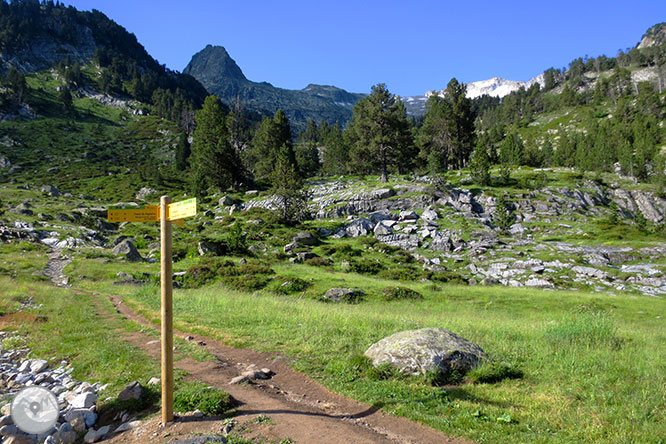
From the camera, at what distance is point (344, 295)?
2611 centimetres

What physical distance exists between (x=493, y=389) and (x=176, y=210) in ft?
28.1

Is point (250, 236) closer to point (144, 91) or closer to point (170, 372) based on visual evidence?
point (170, 372)

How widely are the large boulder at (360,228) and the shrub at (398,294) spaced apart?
25625mm

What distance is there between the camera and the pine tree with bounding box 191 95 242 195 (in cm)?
7625

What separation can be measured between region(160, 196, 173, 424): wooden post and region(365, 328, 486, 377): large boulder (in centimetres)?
529

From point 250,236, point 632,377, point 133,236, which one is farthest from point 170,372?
point 133,236

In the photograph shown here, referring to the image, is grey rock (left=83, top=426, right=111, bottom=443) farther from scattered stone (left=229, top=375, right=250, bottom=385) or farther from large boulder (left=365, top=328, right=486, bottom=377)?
large boulder (left=365, top=328, right=486, bottom=377)

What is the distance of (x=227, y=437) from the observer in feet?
20.1

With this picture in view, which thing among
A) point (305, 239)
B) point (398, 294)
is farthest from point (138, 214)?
point (305, 239)

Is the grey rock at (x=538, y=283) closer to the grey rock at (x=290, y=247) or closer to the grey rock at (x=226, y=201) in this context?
the grey rock at (x=290, y=247)

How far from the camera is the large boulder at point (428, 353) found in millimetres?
8914

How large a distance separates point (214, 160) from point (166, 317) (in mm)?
75091

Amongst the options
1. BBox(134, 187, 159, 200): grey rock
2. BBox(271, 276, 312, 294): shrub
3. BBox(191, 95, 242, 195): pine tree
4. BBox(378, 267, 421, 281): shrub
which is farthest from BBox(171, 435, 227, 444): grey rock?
BBox(134, 187, 159, 200): grey rock

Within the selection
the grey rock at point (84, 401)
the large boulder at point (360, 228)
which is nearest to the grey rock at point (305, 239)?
the large boulder at point (360, 228)
